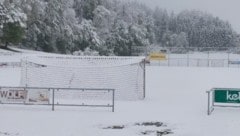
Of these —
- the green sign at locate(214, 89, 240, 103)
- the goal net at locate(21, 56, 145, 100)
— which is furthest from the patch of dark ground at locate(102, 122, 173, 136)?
the goal net at locate(21, 56, 145, 100)

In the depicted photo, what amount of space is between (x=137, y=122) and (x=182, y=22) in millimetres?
143672

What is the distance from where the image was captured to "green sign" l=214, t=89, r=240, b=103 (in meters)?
20.5

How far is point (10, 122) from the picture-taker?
17.8 m

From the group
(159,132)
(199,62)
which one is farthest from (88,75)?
(199,62)

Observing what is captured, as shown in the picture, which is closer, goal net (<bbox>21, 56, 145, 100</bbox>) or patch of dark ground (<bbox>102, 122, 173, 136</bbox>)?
patch of dark ground (<bbox>102, 122, 173, 136</bbox>)

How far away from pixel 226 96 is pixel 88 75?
714 cm

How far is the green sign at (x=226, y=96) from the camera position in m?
20.5

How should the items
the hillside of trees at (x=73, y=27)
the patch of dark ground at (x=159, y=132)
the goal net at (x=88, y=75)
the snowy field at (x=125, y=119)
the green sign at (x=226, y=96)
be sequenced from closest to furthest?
the patch of dark ground at (x=159, y=132) → the snowy field at (x=125, y=119) → the green sign at (x=226, y=96) → the goal net at (x=88, y=75) → the hillside of trees at (x=73, y=27)

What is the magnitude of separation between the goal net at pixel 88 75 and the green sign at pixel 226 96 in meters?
4.89

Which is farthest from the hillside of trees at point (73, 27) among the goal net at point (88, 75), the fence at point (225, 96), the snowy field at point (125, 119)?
the fence at point (225, 96)

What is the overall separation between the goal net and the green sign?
4886 mm

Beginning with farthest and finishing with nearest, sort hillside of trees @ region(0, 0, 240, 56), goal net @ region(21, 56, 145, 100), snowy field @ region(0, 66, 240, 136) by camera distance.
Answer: hillside of trees @ region(0, 0, 240, 56)
goal net @ region(21, 56, 145, 100)
snowy field @ region(0, 66, 240, 136)

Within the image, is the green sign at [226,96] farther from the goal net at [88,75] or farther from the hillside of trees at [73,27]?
the hillside of trees at [73,27]

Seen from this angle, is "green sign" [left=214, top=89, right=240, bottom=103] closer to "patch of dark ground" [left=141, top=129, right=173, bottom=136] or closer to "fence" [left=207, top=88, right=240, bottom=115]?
"fence" [left=207, top=88, right=240, bottom=115]
